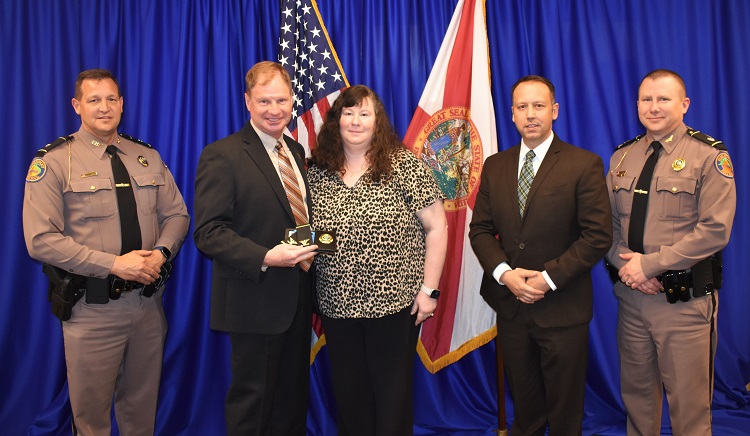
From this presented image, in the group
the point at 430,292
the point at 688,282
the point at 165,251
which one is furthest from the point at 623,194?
the point at 165,251

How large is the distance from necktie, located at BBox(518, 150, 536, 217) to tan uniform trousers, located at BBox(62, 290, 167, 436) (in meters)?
2.03

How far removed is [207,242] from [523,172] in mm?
1564

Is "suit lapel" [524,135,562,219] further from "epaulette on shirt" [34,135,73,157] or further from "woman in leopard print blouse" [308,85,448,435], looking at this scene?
"epaulette on shirt" [34,135,73,157]

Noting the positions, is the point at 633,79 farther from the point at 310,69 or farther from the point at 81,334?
the point at 81,334

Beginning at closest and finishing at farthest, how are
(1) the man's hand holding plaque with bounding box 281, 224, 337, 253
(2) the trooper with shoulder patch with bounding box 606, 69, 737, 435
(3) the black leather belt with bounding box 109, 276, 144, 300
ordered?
(1) the man's hand holding plaque with bounding box 281, 224, 337, 253 → (2) the trooper with shoulder patch with bounding box 606, 69, 737, 435 → (3) the black leather belt with bounding box 109, 276, 144, 300

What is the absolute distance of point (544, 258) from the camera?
8.52 ft

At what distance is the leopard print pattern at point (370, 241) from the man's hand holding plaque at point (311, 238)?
0.16m

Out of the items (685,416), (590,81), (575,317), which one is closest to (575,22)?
(590,81)

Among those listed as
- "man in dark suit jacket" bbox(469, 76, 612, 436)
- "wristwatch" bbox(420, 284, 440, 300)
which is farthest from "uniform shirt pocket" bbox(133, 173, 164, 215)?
"man in dark suit jacket" bbox(469, 76, 612, 436)

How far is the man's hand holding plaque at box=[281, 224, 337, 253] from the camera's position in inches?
91.4

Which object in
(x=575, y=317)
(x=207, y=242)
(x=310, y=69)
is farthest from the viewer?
(x=310, y=69)

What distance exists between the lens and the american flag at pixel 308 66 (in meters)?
3.46

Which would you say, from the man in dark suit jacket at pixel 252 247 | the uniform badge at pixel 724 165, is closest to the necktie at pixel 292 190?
the man in dark suit jacket at pixel 252 247

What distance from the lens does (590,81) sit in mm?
3609
